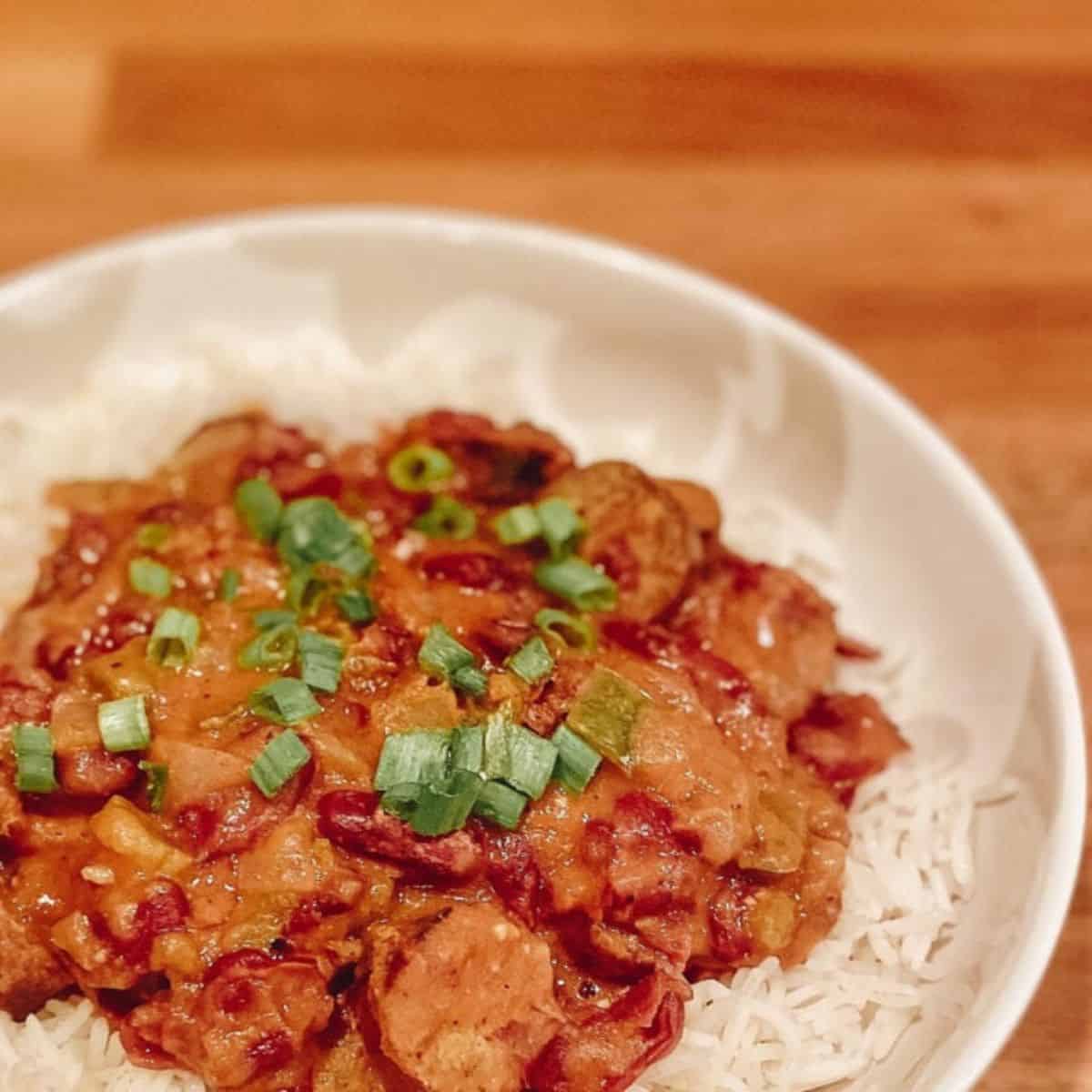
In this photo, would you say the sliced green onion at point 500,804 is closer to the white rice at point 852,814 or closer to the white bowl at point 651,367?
the white rice at point 852,814


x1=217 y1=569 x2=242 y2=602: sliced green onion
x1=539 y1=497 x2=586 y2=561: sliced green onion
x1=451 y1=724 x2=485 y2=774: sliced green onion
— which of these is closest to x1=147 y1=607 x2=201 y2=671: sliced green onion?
x1=217 y1=569 x2=242 y2=602: sliced green onion

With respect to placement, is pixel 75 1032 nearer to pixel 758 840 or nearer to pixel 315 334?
pixel 758 840

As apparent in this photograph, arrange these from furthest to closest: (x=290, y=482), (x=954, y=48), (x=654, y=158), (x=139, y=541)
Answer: (x=954, y=48), (x=654, y=158), (x=290, y=482), (x=139, y=541)

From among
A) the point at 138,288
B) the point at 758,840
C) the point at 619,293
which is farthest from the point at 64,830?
the point at 619,293

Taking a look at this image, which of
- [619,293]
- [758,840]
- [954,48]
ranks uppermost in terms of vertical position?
[954,48]

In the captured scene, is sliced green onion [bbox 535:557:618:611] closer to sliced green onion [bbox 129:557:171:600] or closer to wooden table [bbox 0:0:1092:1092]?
sliced green onion [bbox 129:557:171:600]

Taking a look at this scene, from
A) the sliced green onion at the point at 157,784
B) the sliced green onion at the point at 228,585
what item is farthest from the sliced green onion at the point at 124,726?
the sliced green onion at the point at 228,585
